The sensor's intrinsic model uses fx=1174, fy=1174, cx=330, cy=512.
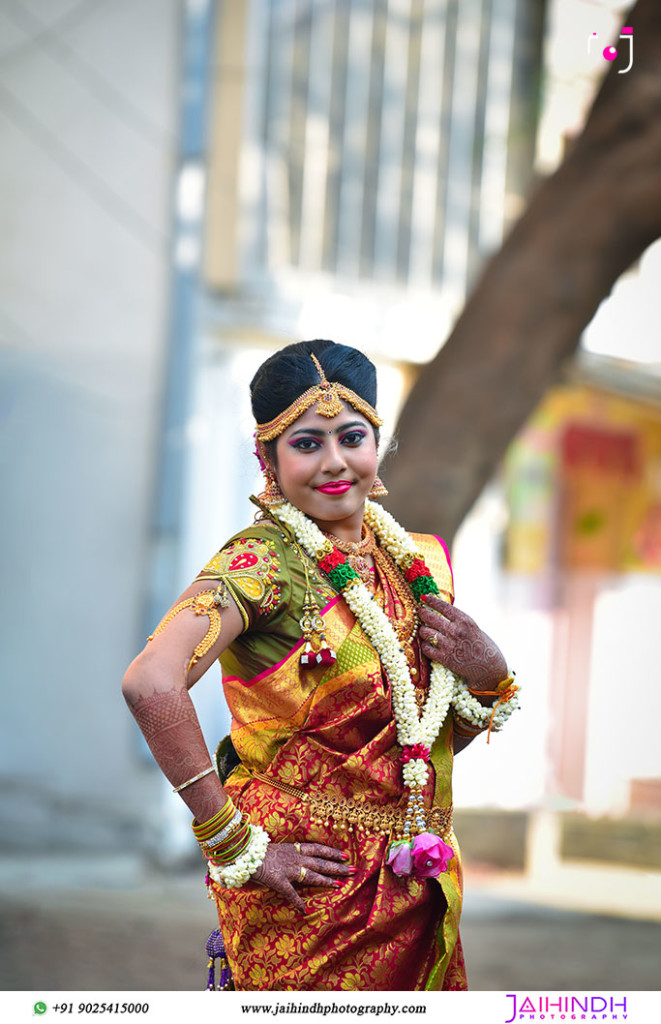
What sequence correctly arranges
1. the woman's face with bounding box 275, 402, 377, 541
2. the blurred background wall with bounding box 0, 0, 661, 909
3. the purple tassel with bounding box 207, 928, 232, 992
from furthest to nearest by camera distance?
the blurred background wall with bounding box 0, 0, 661, 909 < the purple tassel with bounding box 207, 928, 232, 992 < the woman's face with bounding box 275, 402, 377, 541

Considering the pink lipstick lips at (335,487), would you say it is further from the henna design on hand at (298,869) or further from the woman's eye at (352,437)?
the henna design on hand at (298,869)

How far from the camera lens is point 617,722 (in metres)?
6.96

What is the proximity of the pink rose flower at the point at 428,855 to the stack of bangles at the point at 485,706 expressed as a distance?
20 centimetres

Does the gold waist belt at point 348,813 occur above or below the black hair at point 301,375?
below

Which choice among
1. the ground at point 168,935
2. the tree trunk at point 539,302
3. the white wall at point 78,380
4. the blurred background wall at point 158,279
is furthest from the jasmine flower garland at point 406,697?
the white wall at point 78,380

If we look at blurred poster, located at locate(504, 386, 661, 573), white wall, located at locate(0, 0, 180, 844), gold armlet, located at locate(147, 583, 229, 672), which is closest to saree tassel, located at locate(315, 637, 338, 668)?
gold armlet, located at locate(147, 583, 229, 672)

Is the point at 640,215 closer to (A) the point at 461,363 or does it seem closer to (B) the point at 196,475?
(A) the point at 461,363

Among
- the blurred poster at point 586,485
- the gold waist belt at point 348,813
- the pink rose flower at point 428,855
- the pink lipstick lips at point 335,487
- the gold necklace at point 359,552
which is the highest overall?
the blurred poster at point 586,485

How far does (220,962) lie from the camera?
1.99 m

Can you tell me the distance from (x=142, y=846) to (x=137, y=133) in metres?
3.45

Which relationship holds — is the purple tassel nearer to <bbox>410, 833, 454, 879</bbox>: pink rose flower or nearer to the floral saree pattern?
the floral saree pattern

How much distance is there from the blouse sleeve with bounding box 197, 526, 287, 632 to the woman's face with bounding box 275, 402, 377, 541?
96 millimetres

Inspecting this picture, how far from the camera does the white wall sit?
18.7 feet

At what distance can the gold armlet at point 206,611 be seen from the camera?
165 cm
